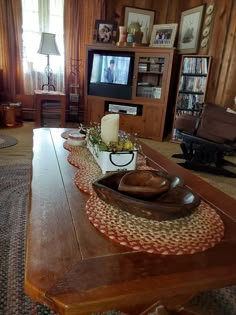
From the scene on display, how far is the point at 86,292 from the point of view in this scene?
20.9 inches

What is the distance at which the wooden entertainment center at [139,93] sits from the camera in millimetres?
3730

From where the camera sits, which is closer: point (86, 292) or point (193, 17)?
point (86, 292)

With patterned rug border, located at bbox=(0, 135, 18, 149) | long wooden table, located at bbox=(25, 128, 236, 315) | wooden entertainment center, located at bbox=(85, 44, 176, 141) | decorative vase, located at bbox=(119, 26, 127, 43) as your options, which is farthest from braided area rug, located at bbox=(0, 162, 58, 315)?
decorative vase, located at bbox=(119, 26, 127, 43)

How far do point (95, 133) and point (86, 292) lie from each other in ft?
3.42

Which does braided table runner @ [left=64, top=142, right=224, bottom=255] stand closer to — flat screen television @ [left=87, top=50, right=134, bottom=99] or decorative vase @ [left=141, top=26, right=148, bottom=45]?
flat screen television @ [left=87, top=50, right=134, bottom=99]

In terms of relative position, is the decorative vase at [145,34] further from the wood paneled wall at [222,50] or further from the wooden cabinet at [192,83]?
the wooden cabinet at [192,83]

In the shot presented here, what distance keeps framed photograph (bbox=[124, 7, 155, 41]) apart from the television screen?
75cm

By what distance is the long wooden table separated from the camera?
0.53m

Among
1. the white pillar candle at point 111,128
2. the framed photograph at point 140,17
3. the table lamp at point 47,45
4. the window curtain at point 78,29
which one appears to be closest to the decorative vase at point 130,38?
the framed photograph at point 140,17

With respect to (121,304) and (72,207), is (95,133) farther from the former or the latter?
(121,304)

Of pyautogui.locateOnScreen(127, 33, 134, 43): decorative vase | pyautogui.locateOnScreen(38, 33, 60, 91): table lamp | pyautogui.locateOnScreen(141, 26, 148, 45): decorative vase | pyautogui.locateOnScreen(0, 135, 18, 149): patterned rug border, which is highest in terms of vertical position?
pyautogui.locateOnScreen(141, 26, 148, 45): decorative vase

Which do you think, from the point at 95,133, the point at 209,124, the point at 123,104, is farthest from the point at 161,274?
the point at 123,104

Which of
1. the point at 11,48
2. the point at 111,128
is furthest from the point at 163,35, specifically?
the point at 111,128

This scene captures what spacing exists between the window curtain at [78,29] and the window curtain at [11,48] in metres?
0.76
